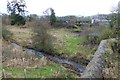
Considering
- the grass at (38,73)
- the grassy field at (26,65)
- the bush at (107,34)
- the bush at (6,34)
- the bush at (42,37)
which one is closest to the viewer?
the grass at (38,73)

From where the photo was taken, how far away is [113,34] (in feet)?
85.6

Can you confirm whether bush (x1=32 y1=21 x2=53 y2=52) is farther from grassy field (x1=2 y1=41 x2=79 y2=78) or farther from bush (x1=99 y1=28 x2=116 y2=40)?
bush (x1=99 y1=28 x2=116 y2=40)

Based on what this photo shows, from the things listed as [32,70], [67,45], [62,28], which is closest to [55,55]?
[67,45]

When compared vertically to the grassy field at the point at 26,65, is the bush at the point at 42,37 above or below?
above

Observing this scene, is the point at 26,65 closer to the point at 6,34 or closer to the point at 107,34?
the point at 107,34

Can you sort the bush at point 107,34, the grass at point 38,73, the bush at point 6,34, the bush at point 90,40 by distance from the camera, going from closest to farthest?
the grass at point 38,73
the bush at point 107,34
the bush at point 90,40
the bush at point 6,34

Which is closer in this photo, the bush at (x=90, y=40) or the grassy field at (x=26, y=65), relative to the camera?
the grassy field at (x=26, y=65)

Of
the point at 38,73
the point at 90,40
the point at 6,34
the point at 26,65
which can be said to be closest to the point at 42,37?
the point at 90,40

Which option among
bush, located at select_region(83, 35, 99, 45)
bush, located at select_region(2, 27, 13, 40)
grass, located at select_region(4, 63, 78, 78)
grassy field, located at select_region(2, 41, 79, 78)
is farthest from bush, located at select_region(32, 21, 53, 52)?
grass, located at select_region(4, 63, 78, 78)

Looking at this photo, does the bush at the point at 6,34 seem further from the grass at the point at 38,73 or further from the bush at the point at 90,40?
the grass at the point at 38,73

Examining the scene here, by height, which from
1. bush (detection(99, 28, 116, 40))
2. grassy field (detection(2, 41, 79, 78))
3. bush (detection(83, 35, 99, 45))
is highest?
bush (detection(99, 28, 116, 40))

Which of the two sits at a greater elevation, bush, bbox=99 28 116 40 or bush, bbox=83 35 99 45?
bush, bbox=99 28 116 40

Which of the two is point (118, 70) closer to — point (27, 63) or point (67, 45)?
point (27, 63)

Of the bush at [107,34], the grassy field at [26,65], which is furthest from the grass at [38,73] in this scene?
the bush at [107,34]
